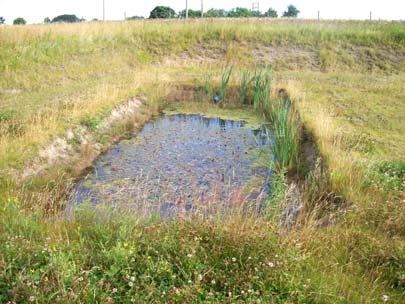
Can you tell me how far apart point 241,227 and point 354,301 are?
123 centimetres

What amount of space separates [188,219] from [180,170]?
330cm

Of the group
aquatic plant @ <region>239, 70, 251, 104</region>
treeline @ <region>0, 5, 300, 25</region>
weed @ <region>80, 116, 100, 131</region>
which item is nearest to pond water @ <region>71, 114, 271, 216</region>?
weed @ <region>80, 116, 100, 131</region>

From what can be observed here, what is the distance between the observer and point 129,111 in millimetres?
12117

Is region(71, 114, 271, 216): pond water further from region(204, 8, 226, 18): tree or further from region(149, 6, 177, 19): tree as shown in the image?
region(204, 8, 226, 18): tree

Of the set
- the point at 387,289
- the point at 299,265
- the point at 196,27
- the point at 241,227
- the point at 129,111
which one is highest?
the point at 196,27

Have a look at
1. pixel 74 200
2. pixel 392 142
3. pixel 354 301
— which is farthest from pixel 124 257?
pixel 392 142

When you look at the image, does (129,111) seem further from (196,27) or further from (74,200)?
(196,27)

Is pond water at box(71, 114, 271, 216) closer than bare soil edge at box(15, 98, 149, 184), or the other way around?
pond water at box(71, 114, 271, 216)

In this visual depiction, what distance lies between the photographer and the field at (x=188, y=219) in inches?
146

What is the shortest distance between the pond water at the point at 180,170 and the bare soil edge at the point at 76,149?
0.86ft

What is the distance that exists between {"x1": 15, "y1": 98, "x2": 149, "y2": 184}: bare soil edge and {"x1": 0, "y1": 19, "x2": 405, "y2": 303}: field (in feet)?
0.10

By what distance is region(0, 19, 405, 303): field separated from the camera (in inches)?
146

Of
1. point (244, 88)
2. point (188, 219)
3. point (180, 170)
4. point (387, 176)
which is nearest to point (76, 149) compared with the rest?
point (180, 170)

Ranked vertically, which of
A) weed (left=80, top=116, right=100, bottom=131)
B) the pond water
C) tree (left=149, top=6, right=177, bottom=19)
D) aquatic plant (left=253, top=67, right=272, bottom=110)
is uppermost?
tree (left=149, top=6, right=177, bottom=19)
